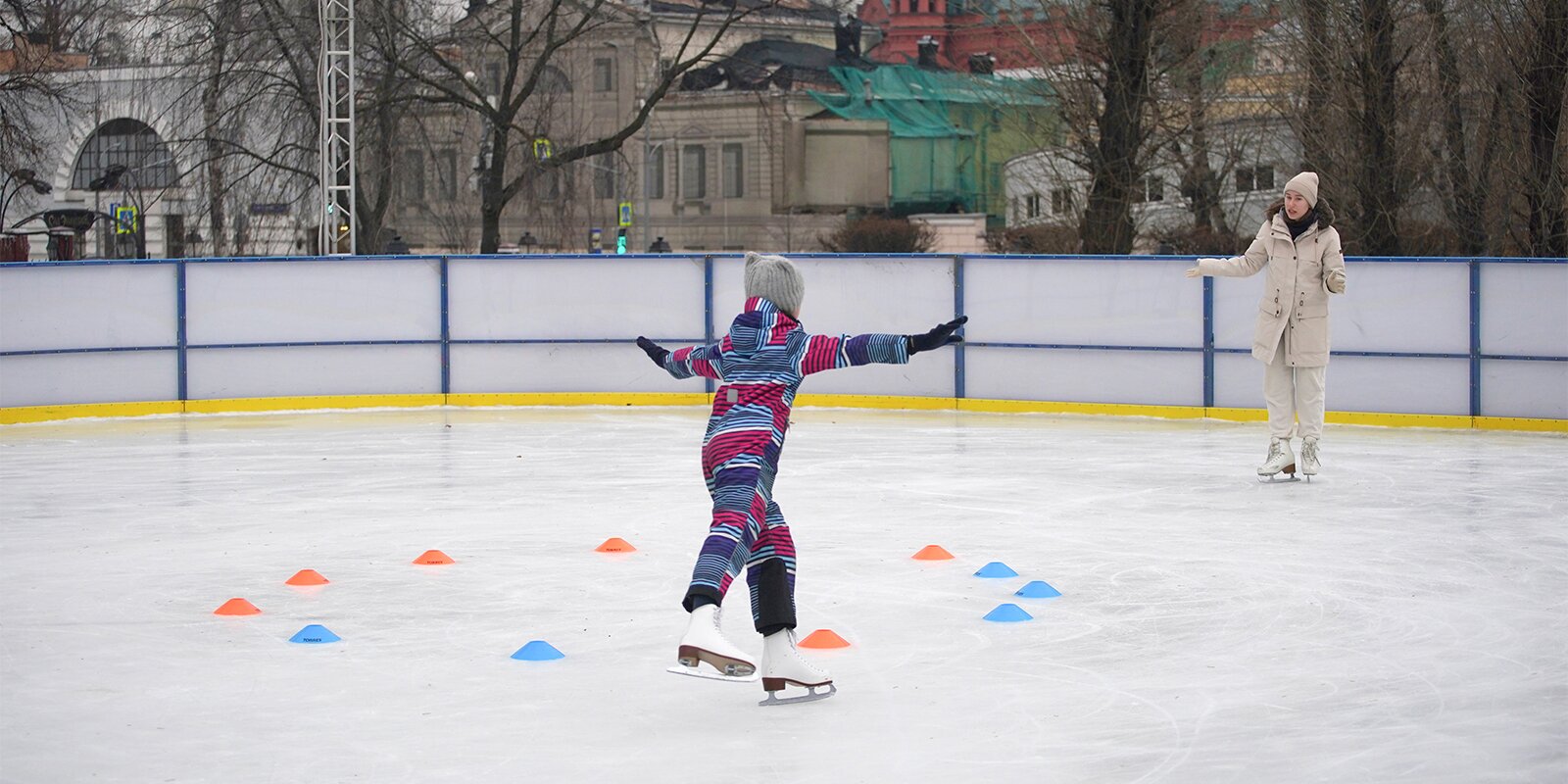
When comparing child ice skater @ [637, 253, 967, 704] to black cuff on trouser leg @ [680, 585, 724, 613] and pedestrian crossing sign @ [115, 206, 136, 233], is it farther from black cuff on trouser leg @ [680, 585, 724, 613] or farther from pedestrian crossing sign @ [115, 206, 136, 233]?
pedestrian crossing sign @ [115, 206, 136, 233]

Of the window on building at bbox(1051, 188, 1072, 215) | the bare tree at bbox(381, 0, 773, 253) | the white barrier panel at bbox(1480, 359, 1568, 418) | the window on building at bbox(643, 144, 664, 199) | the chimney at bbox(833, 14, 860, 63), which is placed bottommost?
the white barrier panel at bbox(1480, 359, 1568, 418)

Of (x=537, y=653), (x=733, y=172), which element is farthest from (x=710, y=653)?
(x=733, y=172)

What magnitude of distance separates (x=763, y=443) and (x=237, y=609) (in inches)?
121

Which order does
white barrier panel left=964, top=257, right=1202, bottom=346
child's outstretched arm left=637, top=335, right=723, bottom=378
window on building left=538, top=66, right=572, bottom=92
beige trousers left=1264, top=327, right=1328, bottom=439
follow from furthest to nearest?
window on building left=538, top=66, right=572, bottom=92 → white barrier panel left=964, top=257, right=1202, bottom=346 → beige trousers left=1264, top=327, right=1328, bottom=439 → child's outstretched arm left=637, top=335, right=723, bottom=378

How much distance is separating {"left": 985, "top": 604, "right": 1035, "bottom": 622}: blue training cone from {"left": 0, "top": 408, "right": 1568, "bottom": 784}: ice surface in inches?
3.6

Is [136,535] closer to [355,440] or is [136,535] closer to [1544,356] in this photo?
[355,440]

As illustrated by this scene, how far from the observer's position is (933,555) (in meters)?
9.23

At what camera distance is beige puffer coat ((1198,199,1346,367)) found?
38.7ft

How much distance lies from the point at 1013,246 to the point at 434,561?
31.4 metres

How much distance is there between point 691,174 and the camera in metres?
79.8

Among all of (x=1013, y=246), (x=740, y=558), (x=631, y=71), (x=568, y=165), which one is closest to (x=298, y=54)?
(x=568, y=165)

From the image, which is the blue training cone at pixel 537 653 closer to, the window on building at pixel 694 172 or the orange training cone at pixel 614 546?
the orange training cone at pixel 614 546

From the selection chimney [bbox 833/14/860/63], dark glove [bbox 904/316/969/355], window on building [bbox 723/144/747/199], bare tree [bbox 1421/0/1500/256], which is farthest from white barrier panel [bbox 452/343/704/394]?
chimney [bbox 833/14/860/63]

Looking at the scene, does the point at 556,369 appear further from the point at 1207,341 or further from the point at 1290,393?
the point at 1290,393
